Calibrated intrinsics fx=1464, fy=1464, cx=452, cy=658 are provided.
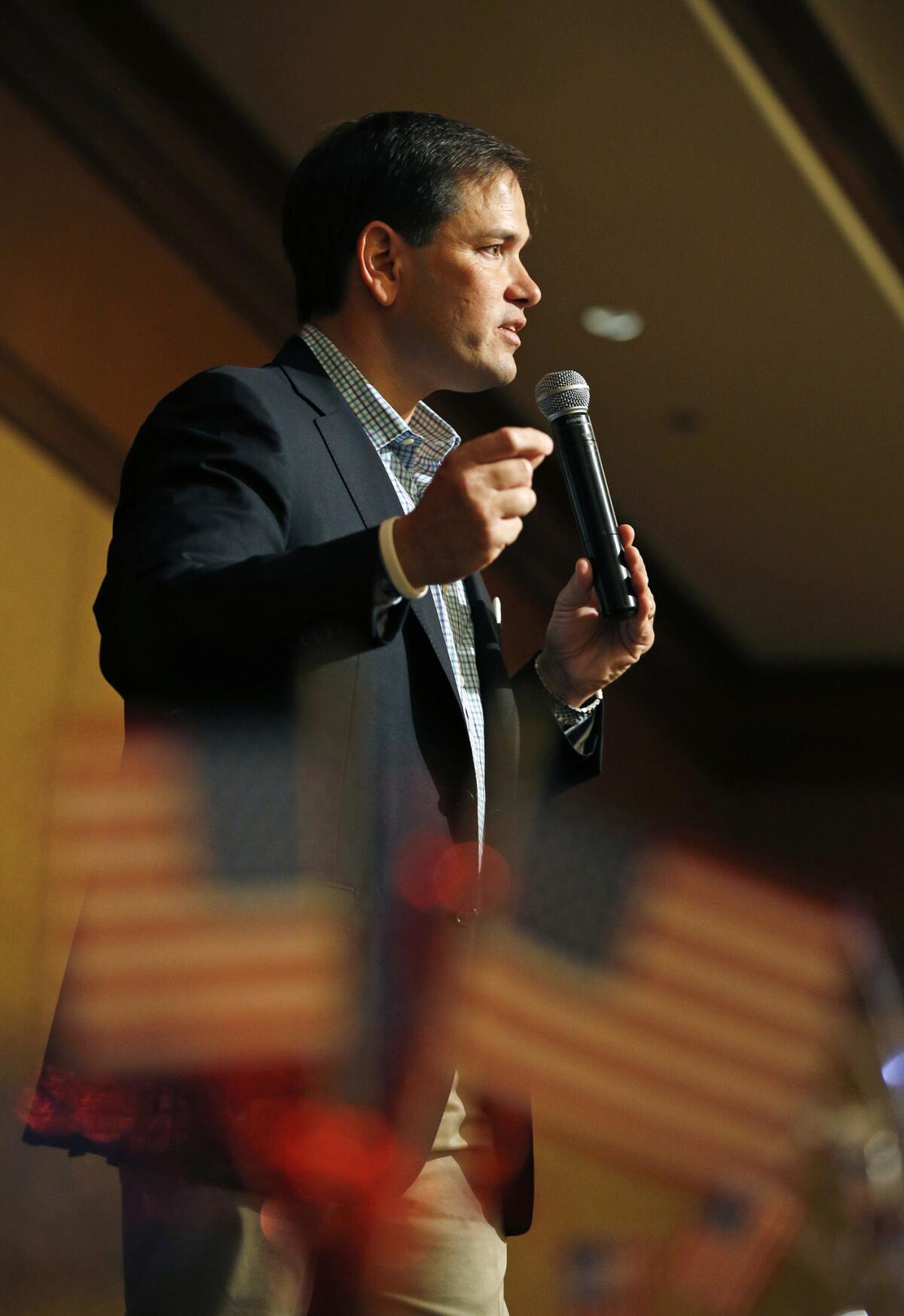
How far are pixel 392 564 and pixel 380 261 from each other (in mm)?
544

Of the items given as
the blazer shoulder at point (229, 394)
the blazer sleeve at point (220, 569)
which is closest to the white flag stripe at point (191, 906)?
the blazer sleeve at point (220, 569)

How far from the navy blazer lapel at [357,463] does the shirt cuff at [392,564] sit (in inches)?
8.1

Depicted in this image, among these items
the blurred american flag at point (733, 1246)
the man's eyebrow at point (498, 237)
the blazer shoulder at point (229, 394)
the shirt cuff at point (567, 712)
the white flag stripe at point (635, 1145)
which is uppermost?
the blazer shoulder at point (229, 394)

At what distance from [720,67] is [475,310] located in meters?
1.90

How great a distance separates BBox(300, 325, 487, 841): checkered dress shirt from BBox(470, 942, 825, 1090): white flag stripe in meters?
2.42

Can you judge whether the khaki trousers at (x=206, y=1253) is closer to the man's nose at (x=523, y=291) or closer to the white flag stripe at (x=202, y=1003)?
the white flag stripe at (x=202, y=1003)

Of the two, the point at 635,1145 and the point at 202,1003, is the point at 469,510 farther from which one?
the point at 635,1145

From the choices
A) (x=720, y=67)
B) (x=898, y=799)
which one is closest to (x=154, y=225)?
(x=720, y=67)

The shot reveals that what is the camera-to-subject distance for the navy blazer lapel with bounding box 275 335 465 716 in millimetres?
1186

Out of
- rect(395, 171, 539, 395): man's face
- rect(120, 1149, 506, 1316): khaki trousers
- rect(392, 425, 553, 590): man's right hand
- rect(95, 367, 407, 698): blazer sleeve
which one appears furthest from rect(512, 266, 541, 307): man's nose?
rect(120, 1149, 506, 1316): khaki trousers

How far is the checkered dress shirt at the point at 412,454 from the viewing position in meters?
1.28

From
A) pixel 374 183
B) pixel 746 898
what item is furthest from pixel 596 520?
pixel 746 898

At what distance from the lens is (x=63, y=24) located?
118 inches

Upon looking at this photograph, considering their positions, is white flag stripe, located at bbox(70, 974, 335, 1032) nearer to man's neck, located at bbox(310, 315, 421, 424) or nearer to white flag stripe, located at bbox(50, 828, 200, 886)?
white flag stripe, located at bbox(50, 828, 200, 886)
